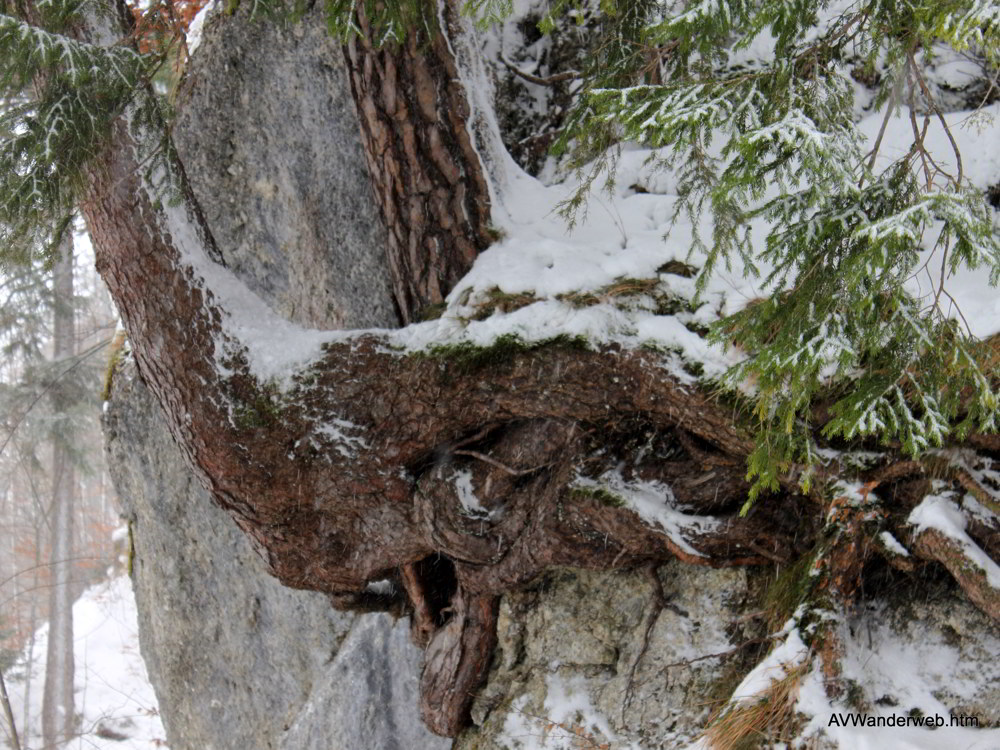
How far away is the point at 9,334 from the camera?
1147 centimetres

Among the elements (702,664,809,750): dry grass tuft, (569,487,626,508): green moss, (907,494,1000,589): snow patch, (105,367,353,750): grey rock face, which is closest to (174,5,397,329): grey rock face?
(105,367,353,750): grey rock face

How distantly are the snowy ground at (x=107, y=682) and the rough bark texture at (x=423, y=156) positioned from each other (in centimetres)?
1154

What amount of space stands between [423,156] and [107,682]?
50.0 feet

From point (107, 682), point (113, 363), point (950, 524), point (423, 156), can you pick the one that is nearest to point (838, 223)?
point (950, 524)

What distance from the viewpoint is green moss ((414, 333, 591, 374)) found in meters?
3.18

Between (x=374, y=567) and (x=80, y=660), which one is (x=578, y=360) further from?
(x=80, y=660)

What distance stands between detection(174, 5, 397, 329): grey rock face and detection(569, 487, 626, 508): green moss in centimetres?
166

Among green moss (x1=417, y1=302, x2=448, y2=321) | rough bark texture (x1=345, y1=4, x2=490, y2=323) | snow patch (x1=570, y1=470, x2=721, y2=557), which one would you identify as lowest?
snow patch (x1=570, y1=470, x2=721, y2=557)

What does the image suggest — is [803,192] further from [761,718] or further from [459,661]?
[459,661]

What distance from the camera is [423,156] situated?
3.63 meters

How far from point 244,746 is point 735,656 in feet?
13.2

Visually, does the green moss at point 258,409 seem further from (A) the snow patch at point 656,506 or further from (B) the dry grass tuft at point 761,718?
(B) the dry grass tuft at point 761,718

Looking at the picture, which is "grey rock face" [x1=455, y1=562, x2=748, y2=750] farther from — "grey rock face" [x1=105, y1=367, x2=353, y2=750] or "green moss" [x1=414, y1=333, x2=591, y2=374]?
"grey rock face" [x1=105, y1=367, x2=353, y2=750]

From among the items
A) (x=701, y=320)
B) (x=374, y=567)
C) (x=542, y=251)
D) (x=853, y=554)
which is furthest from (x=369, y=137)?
(x=853, y=554)
